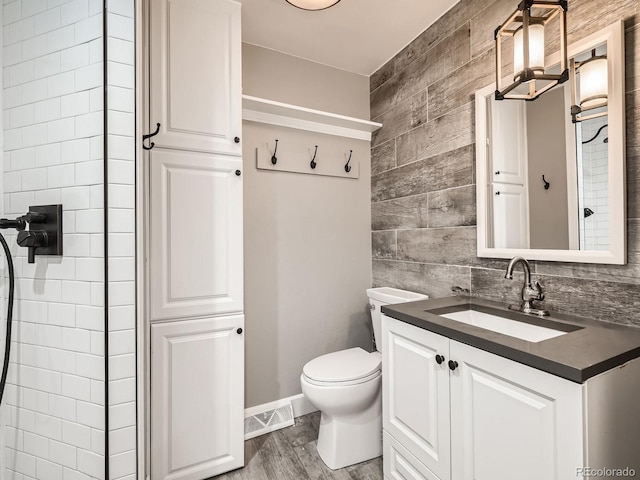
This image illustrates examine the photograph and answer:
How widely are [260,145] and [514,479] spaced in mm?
1963

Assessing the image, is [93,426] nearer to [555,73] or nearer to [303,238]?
[303,238]

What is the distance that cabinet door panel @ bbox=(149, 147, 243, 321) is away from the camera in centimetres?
146

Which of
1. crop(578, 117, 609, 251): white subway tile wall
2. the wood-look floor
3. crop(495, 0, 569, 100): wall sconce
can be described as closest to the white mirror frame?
crop(578, 117, 609, 251): white subway tile wall

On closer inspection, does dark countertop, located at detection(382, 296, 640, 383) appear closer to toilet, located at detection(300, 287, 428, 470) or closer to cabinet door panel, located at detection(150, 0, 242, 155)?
toilet, located at detection(300, 287, 428, 470)

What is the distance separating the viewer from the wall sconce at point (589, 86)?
1.20 meters

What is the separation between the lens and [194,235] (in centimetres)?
153

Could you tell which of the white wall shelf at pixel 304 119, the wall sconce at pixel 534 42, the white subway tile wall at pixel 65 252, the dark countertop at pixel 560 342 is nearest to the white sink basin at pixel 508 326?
the dark countertop at pixel 560 342

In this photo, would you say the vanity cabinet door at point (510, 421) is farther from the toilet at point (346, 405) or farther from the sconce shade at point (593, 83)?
the sconce shade at point (593, 83)

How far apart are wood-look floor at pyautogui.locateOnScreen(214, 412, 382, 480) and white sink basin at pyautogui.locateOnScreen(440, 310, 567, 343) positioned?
2.99ft

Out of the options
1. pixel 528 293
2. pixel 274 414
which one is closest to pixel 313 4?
pixel 528 293

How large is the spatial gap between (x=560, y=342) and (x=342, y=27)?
6.47 ft

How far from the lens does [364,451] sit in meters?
1.72

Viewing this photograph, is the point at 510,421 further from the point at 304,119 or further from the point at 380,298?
the point at 304,119

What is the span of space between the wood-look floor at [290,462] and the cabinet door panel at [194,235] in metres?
0.83
